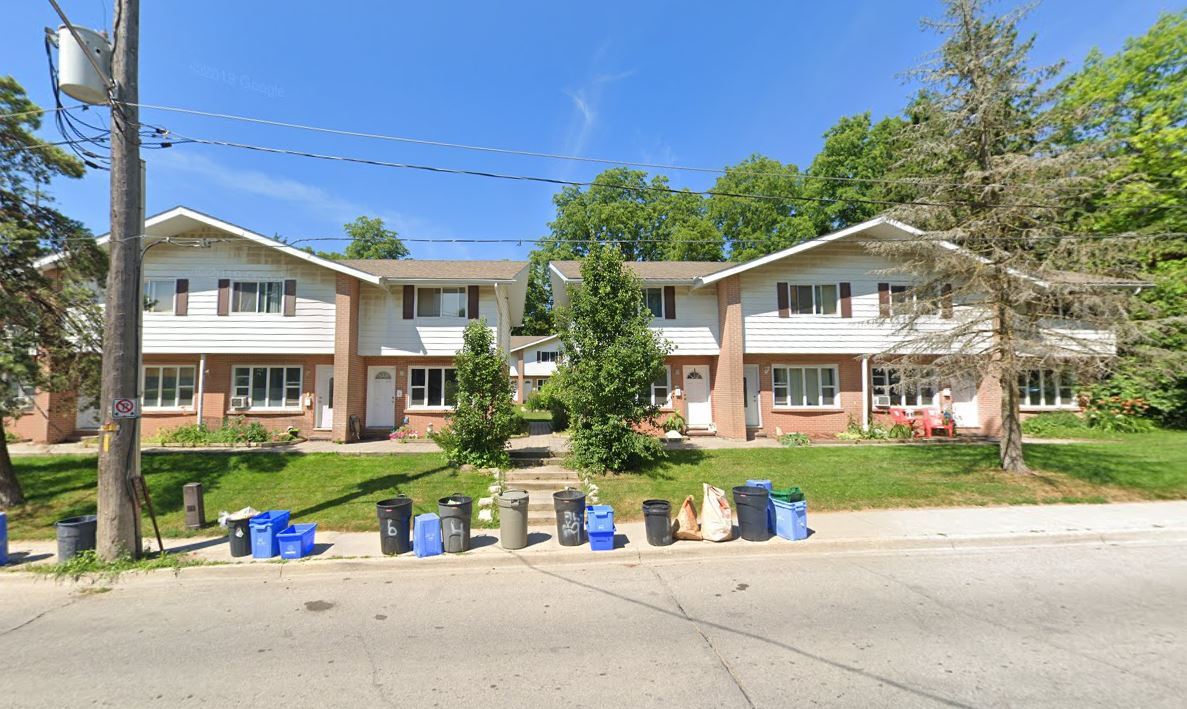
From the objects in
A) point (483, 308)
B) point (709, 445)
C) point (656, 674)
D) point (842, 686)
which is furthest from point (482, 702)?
point (483, 308)

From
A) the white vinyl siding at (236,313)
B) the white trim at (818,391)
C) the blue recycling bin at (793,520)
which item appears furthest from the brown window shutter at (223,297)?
the white trim at (818,391)

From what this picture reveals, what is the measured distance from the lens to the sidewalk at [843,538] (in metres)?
7.78

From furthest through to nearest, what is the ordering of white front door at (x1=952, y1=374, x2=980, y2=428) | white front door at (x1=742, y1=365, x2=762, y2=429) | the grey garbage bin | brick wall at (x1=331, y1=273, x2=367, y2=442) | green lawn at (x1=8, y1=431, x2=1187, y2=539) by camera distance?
white front door at (x1=952, y1=374, x2=980, y2=428), white front door at (x1=742, y1=365, x2=762, y2=429), brick wall at (x1=331, y1=273, x2=367, y2=442), green lawn at (x1=8, y1=431, x2=1187, y2=539), the grey garbage bin

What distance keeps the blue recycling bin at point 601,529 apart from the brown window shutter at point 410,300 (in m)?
12.7

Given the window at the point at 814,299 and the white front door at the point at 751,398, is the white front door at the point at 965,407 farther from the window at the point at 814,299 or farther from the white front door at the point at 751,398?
the white front door at the point at 751,398

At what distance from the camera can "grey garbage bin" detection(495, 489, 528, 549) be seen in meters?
8.07

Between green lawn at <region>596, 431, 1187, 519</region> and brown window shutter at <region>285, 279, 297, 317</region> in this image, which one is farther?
brown window shutter at <region>285, 279, 297, 317</region>

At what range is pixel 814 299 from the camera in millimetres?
18641

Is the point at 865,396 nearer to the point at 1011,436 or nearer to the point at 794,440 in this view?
the point at 794,440

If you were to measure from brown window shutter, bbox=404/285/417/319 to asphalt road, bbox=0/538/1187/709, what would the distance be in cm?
1195

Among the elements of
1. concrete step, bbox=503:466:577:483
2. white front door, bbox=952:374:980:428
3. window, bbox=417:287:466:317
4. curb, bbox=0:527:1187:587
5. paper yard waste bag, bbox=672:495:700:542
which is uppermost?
window, bbox=417:287:466:317

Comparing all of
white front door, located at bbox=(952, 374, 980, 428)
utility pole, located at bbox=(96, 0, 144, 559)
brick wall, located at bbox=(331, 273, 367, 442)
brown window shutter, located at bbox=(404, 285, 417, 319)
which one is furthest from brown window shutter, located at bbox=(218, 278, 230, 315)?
white front door, located at bbox=(952, 374, 980, 428)

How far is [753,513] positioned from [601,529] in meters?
2.47

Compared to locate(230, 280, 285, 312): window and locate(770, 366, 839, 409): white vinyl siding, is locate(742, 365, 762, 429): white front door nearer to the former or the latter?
locate(770, 366, 839, 409): white vinyl siding
